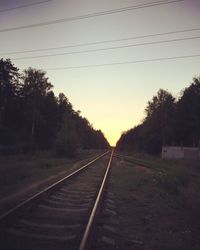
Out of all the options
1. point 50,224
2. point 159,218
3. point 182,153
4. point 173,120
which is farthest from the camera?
point 173,120

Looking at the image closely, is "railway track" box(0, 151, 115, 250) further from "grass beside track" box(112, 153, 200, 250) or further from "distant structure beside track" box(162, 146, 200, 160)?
"distant structure beside track" box(162, 146, 200, 160)

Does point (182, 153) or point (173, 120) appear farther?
point (173, 120)

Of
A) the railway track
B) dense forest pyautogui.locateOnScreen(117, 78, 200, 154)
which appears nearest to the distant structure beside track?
dense forest pyautogui.locateOnScreen(117, 78, 200, 154)

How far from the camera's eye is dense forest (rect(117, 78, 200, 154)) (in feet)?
239

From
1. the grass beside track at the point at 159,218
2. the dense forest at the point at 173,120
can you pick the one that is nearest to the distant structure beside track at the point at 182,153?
the dense forest at the point at 173,120

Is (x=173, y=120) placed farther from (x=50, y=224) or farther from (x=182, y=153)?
(x=50, y=224)

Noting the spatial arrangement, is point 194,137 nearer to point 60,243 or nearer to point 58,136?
point 58,136

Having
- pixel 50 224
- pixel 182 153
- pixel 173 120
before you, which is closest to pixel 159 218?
pixel 50 224

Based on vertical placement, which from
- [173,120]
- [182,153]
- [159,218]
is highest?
[173,120]

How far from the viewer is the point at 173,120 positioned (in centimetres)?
7775

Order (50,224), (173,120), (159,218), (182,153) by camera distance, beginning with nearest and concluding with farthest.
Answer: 1. (50,224)
2. (159,218)
3. (182,153)
4. (173,120)

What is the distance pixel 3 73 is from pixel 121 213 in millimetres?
60529

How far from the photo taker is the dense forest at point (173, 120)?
7293 cm

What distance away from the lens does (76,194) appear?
43.6 feet
